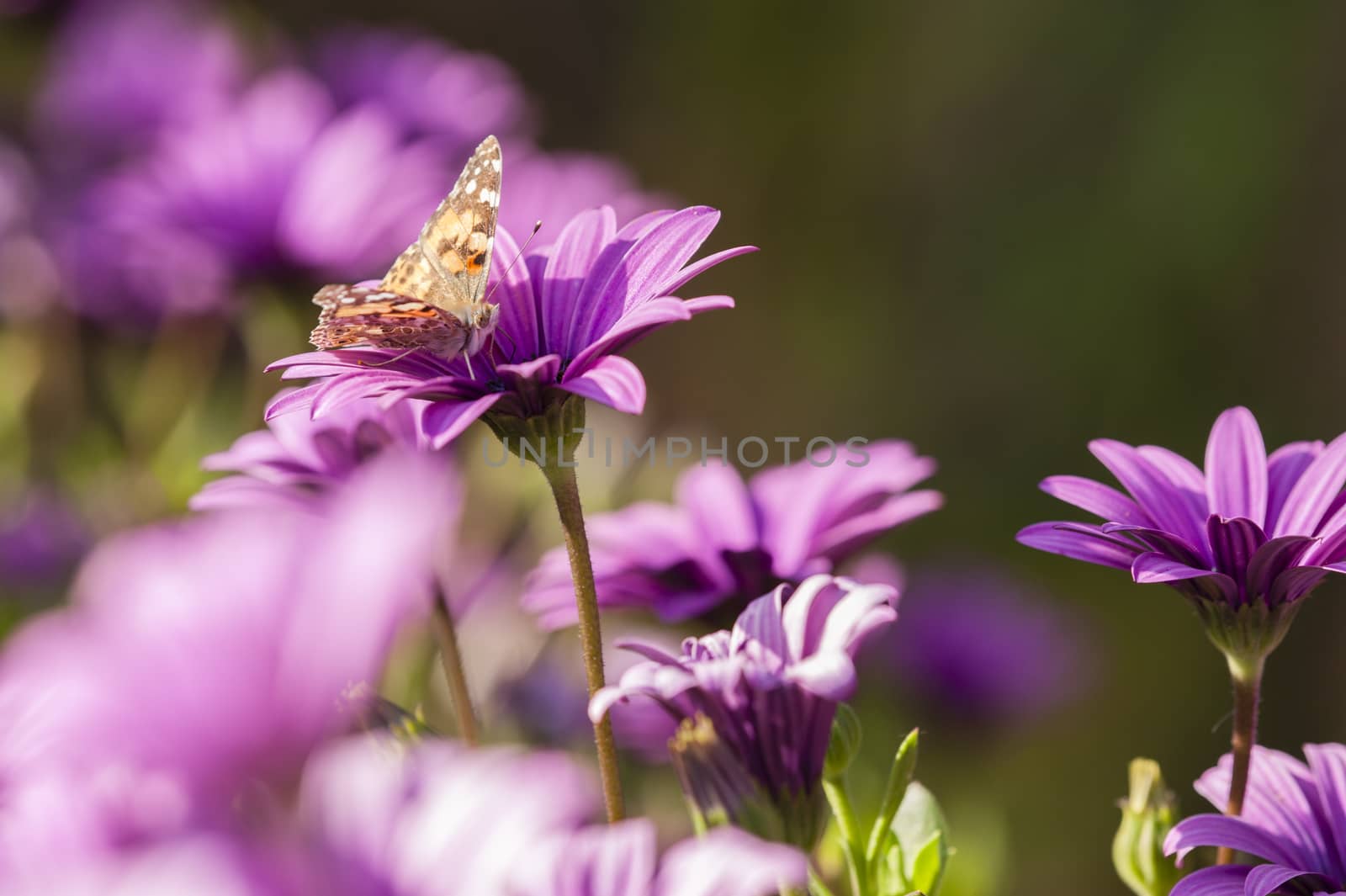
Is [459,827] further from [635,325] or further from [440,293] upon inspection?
[440,293]

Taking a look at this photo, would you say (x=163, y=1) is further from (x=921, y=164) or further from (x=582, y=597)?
(x=921, y=164)

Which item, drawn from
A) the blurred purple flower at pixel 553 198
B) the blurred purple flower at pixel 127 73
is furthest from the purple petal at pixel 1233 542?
the blurred purple flower at pixel 127 73

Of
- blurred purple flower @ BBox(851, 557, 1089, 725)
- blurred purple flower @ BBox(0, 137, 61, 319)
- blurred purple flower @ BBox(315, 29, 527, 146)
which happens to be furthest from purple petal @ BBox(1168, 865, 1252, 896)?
blurred purple flower @ BBox(0, 137, 61, 319)

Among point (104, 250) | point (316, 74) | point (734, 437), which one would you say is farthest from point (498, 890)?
point (734, 437)

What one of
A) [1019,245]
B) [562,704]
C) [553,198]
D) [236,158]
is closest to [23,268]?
[236,158]

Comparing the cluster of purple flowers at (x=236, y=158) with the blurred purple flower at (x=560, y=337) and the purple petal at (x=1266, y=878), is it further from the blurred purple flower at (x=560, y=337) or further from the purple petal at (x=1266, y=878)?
the purple petal at (x=1266, y=878)

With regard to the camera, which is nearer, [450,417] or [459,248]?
[450,417]
